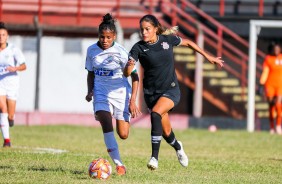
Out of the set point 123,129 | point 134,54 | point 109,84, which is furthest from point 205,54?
point 123,129

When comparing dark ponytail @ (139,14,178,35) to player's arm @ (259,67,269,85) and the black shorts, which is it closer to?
the black shorts

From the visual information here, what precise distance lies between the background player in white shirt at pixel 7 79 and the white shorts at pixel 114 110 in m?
4.24

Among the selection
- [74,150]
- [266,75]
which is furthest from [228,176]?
[266,75]

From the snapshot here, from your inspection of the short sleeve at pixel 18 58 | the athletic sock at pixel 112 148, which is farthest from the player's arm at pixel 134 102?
the short sleeve at pixel 18 58

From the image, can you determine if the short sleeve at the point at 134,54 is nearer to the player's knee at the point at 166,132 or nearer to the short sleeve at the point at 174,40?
the short sleeve at the point at 174,40

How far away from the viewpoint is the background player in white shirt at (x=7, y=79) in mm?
16719

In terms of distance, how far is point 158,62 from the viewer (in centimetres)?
1266

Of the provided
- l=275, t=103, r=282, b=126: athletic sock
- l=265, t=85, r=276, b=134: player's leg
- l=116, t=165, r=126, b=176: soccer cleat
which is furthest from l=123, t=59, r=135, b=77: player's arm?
l=265, t=85, r=276, b=134: player's leg

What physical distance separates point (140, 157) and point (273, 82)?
9956 mm

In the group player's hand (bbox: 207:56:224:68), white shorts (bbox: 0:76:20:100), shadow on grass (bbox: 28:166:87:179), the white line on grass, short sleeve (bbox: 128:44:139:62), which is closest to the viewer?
shadow on grass (bbox: 28:166:87:179)

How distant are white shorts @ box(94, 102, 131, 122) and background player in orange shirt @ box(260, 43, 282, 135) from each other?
12.3 meters

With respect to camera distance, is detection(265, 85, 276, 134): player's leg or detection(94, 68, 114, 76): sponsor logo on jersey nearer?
detection(94, 68, 114, 76): sponsor logo on jersey

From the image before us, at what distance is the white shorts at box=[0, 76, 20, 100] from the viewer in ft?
55.3

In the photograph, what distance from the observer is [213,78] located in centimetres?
2786
